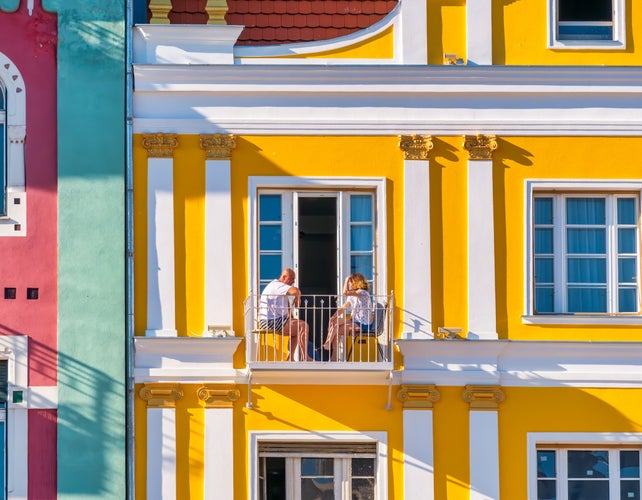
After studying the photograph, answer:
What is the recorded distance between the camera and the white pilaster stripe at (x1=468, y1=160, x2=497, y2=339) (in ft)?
82.6

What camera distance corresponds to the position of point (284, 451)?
2500 cm

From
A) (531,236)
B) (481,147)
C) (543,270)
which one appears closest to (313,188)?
(481,147)

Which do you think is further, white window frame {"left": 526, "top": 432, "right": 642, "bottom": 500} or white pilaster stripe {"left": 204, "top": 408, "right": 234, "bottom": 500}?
white window frame {"left": 526, "top": 432, "right": 642, "bottom": 500}

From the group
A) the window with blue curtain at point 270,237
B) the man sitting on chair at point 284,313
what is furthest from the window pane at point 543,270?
the window with blue curtain at point 270,237

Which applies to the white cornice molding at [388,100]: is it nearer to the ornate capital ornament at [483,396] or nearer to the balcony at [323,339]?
the balcony at [323,339]

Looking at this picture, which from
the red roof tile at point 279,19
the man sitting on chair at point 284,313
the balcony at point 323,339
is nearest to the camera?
the balcony at point 323,339

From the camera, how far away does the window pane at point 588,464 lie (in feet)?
82.3

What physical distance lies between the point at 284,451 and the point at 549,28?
264 inches

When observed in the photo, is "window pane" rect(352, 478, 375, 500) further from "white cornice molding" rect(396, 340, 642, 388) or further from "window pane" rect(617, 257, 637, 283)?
"window pane" rect(617, 257, 637, 283)

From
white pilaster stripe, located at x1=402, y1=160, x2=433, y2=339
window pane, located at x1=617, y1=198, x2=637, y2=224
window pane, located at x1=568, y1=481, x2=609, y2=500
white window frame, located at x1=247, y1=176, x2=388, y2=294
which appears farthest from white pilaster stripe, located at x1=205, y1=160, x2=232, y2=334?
window pane, located at x1=617, y1=198, x2=637, y2=224

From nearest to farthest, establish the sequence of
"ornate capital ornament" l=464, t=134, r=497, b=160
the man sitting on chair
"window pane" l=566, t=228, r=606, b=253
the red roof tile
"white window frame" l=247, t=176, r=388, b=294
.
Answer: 1. the man sitting on chair
2. "white window frame" l=247, t=176, r=388, b=294
3. "ornate capital ornament" l=464, t=134, r=497, b=160
4. "window pane" l=566, t=228, r=606, b=253
5. the red roof tile

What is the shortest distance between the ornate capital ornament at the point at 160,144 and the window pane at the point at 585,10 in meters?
5.58

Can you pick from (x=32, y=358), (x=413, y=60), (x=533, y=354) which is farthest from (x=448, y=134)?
(x=32, y=358)

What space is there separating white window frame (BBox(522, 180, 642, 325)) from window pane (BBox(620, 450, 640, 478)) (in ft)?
5.68
